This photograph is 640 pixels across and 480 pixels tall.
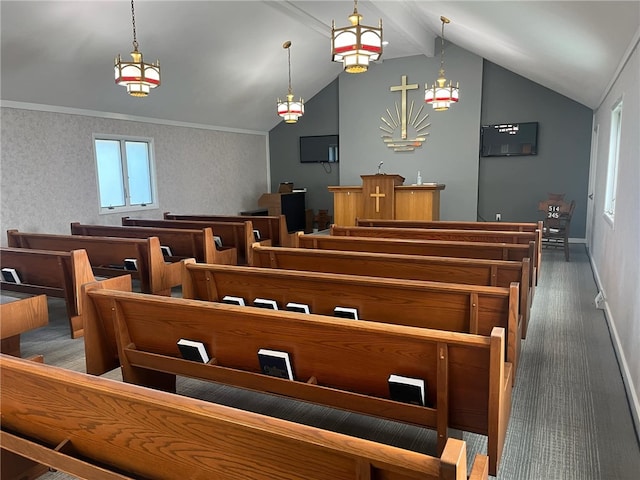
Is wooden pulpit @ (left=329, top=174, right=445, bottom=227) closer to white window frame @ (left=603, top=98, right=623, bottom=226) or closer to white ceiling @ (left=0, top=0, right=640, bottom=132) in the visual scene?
white ceiling @ (left=0, top=0, right=640, bottom=132)

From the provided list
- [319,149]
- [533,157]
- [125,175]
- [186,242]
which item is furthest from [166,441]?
[319,149]

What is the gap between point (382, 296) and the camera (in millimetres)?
2143

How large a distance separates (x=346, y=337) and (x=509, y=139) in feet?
24.1

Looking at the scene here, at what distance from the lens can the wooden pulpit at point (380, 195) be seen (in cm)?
710

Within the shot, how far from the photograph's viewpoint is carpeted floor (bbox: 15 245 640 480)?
1846 millimetres

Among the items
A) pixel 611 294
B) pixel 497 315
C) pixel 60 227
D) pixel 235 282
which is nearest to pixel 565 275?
pixel 611 294

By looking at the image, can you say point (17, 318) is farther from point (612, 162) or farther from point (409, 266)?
point (612, 162)

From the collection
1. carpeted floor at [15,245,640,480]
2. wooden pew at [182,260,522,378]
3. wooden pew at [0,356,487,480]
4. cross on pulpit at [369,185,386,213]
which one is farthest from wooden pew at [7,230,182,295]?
cross on pulpit at [369,185,386,213]

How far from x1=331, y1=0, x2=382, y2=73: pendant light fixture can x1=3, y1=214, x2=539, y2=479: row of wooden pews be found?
2030 millimetres

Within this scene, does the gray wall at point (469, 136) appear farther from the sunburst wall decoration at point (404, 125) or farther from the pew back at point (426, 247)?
the pew back at point (426, 247)

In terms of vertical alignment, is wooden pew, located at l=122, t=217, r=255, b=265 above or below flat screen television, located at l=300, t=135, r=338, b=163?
below

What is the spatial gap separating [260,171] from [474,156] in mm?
4443

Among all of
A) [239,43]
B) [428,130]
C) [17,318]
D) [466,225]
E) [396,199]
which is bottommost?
[17,318]

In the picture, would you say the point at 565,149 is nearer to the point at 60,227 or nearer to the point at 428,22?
the point at 428,22
